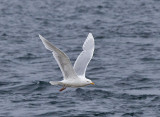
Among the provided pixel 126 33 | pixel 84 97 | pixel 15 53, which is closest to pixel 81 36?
pixel 126 33

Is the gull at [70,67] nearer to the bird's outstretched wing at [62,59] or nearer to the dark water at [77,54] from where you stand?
the bird's outstretched wing at [62,59]

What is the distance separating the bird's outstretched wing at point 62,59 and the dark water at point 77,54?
144cm

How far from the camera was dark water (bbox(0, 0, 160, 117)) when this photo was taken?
12336 millimetres

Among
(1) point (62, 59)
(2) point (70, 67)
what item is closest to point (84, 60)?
(2) point (70, 67)

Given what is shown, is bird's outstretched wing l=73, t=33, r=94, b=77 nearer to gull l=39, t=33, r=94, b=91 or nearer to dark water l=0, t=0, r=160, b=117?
gull l=39, t=33, r=94, b=91

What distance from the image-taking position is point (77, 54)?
19.6 m

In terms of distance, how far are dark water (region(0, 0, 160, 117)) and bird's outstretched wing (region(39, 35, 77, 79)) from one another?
1.44m

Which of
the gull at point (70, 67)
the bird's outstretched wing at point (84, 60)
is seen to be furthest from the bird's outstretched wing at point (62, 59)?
the bird's outstretched wing at point (84, 60)

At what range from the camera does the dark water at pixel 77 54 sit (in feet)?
40.5

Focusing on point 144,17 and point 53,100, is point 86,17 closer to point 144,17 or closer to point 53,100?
point 144,17

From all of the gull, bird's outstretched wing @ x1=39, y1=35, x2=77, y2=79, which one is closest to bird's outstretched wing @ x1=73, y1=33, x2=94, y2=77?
the gull

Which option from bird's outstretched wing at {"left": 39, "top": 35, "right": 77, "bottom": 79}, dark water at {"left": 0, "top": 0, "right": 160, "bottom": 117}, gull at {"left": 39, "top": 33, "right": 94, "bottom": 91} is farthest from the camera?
dark water at {"left": 0, "top": 0, "right": 160, "bottom": 117}

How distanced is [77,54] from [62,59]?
961cm

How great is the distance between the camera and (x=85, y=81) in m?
10.9
